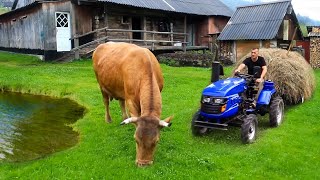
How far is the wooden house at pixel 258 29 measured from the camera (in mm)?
24625

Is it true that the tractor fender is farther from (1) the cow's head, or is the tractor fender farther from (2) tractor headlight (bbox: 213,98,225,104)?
(1) the cow's head

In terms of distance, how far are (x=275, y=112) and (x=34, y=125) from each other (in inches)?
263

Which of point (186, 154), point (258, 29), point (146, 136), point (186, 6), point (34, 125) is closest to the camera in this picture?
point (146, 136)

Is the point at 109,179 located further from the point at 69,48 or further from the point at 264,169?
the point at 69,48

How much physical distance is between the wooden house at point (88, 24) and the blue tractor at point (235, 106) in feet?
51.8

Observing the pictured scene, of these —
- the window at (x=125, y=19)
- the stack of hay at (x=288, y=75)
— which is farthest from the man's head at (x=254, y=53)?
the window at (x=125, y=19)

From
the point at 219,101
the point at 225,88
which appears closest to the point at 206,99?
the point at 219,101

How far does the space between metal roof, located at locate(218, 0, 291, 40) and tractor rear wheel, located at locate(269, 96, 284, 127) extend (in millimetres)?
15342

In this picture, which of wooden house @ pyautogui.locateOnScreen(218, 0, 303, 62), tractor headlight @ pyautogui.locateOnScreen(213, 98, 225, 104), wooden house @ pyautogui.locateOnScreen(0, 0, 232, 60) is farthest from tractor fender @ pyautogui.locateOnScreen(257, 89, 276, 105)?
wooden house @ pyautogui.locateOnScreen(0, 0, 232, 60)

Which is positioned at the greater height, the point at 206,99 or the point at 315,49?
the point at 315,49

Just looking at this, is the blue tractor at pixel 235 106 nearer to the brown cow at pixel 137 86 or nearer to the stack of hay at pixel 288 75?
the brown cow at pixel 137 86

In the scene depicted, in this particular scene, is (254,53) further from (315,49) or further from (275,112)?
(315,49)

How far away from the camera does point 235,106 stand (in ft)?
26.8

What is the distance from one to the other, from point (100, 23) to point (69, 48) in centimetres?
300
